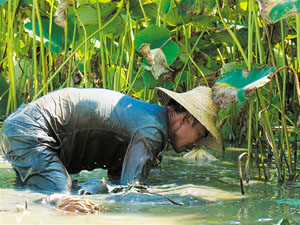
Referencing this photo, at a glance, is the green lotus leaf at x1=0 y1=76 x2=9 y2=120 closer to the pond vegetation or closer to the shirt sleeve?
the pond vegetation

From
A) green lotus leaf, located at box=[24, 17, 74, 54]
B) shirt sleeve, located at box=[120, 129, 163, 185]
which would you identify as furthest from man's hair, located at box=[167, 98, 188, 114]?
green lotus leaf, located at box=[24, 17, 74, 54]

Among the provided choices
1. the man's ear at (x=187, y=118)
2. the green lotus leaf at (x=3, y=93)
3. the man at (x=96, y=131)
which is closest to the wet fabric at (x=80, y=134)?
the man at (x=96, y=131)

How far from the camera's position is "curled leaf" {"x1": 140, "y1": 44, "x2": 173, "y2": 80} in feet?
10.2

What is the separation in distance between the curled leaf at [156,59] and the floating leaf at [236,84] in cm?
51

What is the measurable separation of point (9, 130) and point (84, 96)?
41 centimetres

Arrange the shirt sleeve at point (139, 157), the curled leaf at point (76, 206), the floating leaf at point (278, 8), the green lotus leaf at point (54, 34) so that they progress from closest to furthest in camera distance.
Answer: the floating leaf at point (278, 8) → the curled leaf at point (76, 206) → the shirt sleeve at point (139, 157) → the green lotus leaf at point (54, 34)

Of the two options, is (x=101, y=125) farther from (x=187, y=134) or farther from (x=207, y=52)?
(x=207, y=52)

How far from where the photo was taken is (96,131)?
290cm

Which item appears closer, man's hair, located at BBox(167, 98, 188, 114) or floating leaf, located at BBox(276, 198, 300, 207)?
floating leaf, located at BBox(276, 198, 300, 207)

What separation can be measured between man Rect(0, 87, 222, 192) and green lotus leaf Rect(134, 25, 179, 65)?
0.46 m

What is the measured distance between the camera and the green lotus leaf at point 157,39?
3301 millimetres

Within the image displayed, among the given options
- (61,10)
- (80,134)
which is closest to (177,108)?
(80,134)

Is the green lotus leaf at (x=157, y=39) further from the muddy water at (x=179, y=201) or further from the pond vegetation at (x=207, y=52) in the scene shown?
the muddy water at (x=179, y=201)

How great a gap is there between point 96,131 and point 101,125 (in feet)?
0.15
